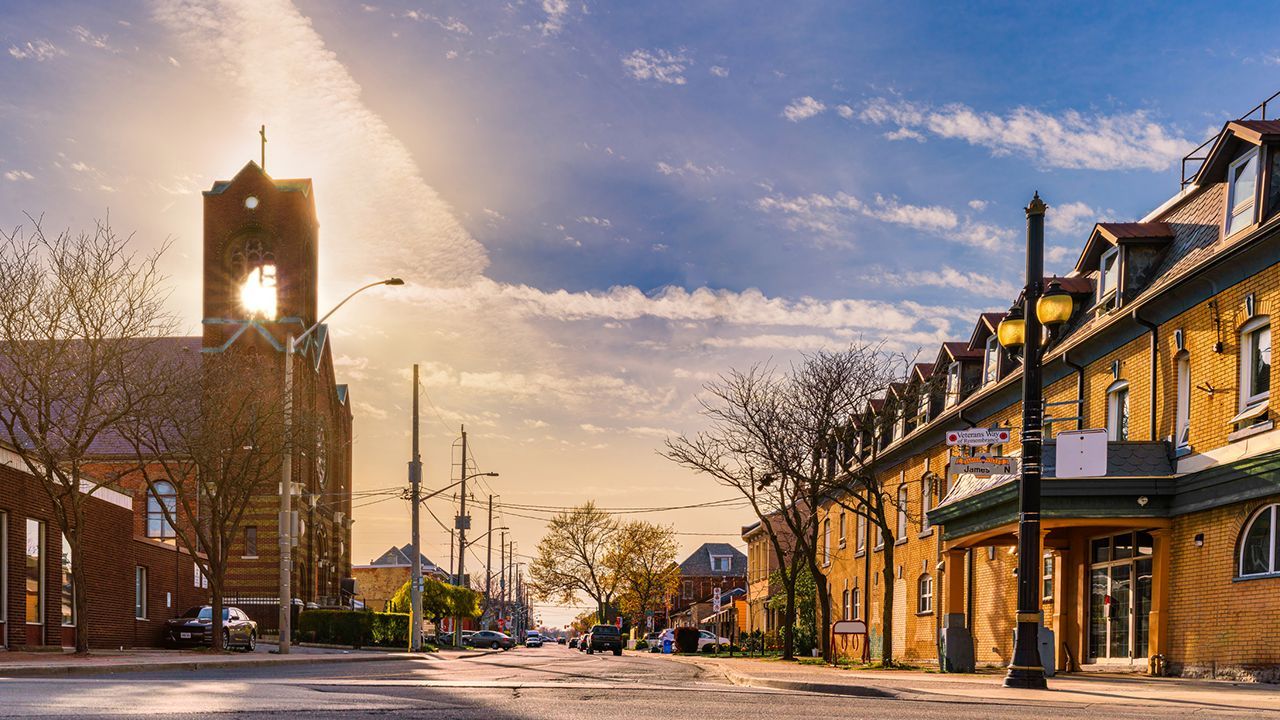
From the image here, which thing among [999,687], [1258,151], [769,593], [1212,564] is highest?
[1258,151]

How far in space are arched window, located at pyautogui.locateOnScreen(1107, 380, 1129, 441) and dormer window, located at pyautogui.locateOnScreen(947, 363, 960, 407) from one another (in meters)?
9.36

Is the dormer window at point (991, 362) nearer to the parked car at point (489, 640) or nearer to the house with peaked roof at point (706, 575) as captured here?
the parked car at point (489, 640)

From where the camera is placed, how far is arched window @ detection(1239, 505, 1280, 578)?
1895cm

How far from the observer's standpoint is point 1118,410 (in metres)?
24.7

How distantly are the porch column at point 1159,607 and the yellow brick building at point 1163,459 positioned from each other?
3cm

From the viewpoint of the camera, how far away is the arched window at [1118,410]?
24.3 m

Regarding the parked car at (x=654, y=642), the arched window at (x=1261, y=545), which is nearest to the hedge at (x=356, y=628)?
the parked car at (x=654, y=642)

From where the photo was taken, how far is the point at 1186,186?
80.4 feet

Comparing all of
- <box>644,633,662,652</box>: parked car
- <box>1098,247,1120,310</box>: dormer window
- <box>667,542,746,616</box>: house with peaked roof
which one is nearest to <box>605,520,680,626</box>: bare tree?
<box>644,633,662,652</box>: parked car

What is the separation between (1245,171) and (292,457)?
37749 millimetres

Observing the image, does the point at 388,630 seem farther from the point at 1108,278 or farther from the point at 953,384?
the point at 1108,278

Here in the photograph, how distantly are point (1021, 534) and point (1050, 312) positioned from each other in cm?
304

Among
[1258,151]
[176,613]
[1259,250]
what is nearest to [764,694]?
[1259,250]

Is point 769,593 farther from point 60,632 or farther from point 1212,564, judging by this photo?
point 1212,564
